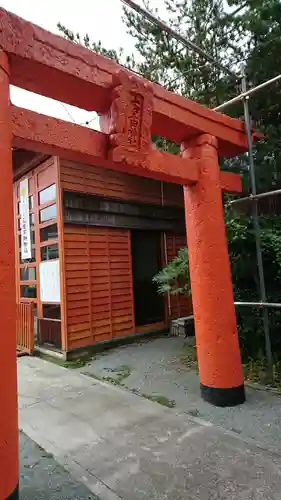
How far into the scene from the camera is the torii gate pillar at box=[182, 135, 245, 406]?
12.8 ft

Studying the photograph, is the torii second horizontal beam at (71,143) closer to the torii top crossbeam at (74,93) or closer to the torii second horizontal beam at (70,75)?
the torii top crossbeam at (74,93)

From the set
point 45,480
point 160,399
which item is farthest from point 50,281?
point 45,480

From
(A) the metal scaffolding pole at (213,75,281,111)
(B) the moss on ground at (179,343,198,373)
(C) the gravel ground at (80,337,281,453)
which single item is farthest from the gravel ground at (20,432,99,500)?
(A) the metal scaffolding pole at (213,75,281,111)

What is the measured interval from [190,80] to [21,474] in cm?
641

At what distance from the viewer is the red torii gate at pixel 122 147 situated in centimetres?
239

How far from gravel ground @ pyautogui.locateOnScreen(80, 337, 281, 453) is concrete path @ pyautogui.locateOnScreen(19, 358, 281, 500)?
230 millimetres

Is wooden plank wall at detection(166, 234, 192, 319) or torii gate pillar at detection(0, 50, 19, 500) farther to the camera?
wooden plank wall at detection(166, 234, 192, 319)

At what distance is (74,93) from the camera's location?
3.16 m

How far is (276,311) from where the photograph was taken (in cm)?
492

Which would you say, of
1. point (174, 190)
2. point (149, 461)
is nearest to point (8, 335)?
point (149, 461)

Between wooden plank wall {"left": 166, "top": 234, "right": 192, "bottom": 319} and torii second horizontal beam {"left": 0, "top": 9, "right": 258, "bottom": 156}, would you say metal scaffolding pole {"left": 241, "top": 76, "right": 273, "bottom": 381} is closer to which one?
torii second horizontal beam {"left": 0, "top": 9, "right": 258, "bottom": 156}

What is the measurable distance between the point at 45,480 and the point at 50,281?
4620mm

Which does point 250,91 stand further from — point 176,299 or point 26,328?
point 26,328

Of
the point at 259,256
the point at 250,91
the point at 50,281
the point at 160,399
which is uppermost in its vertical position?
the point at 250,91
